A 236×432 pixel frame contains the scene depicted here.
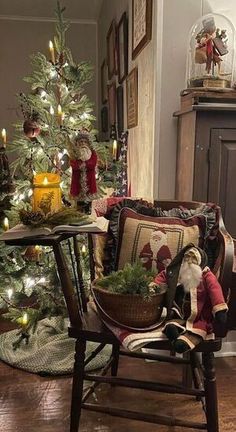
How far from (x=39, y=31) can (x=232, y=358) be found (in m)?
3.92

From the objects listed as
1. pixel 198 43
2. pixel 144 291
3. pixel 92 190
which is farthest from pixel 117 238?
pixel 198 43

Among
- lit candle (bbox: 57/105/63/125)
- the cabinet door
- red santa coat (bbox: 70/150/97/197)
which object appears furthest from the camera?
lit candle (bbox: 57/105/63/125)

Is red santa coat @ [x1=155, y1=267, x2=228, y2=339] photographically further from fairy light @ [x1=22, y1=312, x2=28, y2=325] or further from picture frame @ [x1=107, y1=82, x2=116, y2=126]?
picture frame @ [x1=107, y1=82, x2=116, y2=126]

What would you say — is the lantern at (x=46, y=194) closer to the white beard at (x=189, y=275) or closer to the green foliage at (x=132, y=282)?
the green foliage at (x=132, y=282)

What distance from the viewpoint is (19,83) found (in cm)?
454

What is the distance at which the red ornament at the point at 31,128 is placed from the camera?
74.0 inches

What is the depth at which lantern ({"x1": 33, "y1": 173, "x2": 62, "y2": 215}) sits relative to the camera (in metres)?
1.42

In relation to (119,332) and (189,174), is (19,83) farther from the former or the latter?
(119,332)

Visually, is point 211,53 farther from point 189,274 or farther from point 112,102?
point 112,102

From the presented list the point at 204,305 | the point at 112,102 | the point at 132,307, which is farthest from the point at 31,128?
the point at 112,102

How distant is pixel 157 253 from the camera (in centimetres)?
152

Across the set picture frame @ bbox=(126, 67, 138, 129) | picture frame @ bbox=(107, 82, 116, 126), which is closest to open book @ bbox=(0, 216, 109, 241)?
picture frame @ bbox=(126, 67, 138, 129)

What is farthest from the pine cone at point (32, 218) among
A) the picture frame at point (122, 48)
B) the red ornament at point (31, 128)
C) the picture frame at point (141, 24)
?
the picture frame at point (122, 48)

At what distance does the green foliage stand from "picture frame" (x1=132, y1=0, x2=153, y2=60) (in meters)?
1.34
